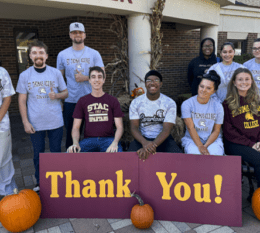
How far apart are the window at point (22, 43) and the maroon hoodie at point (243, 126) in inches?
273

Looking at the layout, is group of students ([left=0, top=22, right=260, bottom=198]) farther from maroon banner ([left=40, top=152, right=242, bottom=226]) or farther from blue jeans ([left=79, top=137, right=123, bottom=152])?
maroon banner ([left=40, top=152, right=242, bottom=226])

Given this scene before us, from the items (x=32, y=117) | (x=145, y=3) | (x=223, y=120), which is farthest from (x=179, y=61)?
(x=32, y=117)

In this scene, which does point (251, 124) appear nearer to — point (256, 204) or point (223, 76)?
point (223, 76)

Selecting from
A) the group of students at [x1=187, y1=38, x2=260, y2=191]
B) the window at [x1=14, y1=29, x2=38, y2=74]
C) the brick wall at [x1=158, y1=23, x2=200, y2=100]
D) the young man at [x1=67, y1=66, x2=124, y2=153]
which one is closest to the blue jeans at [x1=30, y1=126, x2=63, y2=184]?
the young man at [x1=67, y1=66, x2=124, y2=153]

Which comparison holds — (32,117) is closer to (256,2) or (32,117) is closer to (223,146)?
(223,146)

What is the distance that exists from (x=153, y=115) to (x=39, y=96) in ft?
4.67

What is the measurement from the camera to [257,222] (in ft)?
8.61

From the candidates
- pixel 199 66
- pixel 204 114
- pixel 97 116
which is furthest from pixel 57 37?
pixel 204 114

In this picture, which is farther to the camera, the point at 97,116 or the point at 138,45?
the point at 138,45

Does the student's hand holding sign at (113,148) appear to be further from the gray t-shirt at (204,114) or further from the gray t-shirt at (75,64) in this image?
the gray t-shirt at (75,64)

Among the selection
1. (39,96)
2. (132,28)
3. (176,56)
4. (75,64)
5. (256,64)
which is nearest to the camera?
(39,96)

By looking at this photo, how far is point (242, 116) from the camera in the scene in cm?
307

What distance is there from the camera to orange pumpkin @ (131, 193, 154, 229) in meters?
2.46

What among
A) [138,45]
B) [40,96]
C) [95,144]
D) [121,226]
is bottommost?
[121,226]
